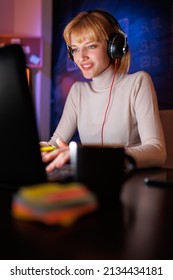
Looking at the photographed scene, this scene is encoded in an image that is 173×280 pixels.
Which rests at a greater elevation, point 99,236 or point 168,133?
point 99,236

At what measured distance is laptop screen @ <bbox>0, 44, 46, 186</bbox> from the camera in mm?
507

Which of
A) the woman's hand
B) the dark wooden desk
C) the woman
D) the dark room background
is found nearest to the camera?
the dark wooden desk

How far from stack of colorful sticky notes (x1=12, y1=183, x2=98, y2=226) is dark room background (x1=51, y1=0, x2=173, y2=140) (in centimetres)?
276

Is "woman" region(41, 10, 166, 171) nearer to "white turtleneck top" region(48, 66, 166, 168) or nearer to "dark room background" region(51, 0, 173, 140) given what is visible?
"white turtleneck top" region(48, 66, 166, 168)

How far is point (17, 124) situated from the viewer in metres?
0.53

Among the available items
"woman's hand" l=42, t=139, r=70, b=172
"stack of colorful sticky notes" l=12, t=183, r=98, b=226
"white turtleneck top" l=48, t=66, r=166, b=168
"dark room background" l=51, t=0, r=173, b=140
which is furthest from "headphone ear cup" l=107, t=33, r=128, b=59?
"dark room background" l=51, t=0, r=173, b=140

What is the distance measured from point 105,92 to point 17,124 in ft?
3.82

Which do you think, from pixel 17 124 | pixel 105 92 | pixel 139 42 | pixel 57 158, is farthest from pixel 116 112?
pixel 139 42

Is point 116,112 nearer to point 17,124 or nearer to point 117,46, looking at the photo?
point 117,46

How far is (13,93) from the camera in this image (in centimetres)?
52

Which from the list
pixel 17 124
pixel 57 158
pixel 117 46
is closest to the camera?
pixel 17 124

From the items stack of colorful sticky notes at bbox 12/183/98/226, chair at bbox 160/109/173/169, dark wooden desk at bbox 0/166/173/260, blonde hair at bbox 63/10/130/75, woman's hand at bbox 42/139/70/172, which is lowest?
chair at bbox 160/109/173/169
